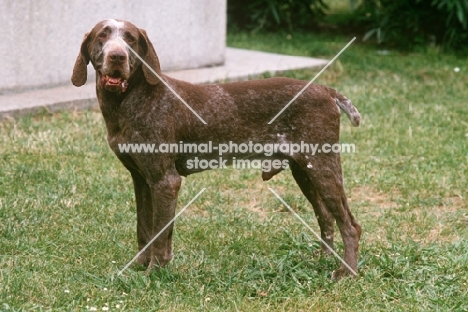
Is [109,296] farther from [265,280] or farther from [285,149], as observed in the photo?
[285,149]

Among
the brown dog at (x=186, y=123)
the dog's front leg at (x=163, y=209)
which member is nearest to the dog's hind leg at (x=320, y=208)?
the brown dog at (x=186, y=123)

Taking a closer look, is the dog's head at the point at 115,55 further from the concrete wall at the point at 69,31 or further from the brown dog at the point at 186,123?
the concrete wall at the point at 69,31

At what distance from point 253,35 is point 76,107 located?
5528 mm

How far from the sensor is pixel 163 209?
4727 millimetres

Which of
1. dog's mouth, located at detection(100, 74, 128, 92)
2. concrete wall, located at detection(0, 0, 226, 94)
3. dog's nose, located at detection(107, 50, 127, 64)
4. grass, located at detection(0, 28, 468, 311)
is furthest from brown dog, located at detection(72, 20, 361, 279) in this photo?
concrete wall, located at detection(0, 0, 226, 94)

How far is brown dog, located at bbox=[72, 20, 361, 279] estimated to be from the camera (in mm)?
→ 4672

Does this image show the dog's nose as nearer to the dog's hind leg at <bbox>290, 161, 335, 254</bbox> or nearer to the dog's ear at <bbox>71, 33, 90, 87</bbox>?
the dog's ear at <bbox>71, 33, 90, 87</bbox>

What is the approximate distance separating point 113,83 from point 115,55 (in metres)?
0.20

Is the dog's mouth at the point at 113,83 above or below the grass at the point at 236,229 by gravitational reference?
above

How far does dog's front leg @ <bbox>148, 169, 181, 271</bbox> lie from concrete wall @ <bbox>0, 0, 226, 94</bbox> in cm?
454

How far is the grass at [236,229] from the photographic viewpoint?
462 cm

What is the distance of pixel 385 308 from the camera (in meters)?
4.53

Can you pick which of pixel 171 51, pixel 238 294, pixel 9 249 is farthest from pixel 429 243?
pixel 171 51

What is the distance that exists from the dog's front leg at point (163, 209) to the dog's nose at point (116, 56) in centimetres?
71
